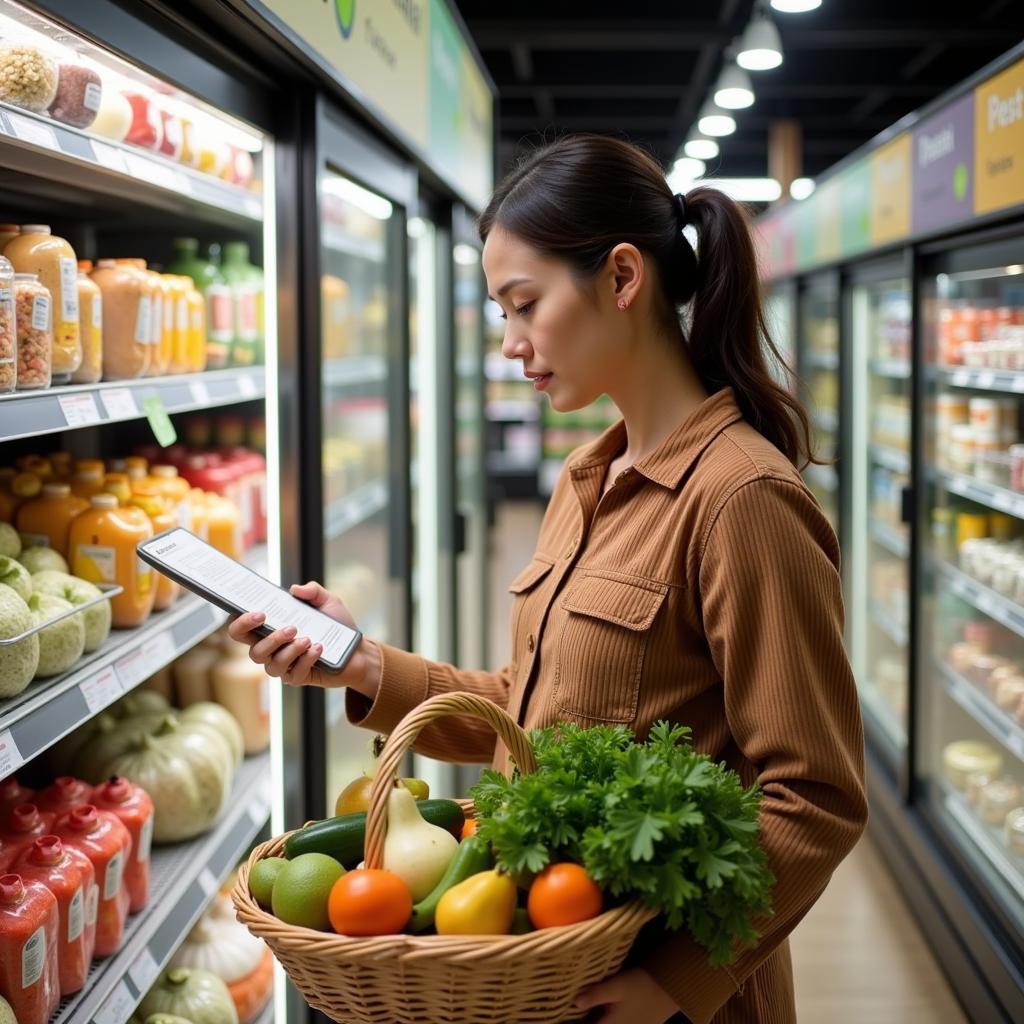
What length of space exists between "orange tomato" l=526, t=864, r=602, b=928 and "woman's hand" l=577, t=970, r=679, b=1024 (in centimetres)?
14

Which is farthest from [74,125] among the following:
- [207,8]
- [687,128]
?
[687,128]

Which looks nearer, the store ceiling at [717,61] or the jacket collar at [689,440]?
the jacket collar at [689,440]

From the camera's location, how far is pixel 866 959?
3.78m

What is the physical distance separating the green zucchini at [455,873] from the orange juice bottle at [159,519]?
117 centimetres

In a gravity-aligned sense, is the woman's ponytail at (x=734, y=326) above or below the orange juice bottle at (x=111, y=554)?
above

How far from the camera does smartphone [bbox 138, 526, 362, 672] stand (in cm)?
157

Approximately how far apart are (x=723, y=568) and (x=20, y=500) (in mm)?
1346

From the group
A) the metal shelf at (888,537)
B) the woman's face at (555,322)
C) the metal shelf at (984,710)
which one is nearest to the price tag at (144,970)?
the woman's face at (555,322)

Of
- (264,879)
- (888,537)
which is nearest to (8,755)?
(264,879)

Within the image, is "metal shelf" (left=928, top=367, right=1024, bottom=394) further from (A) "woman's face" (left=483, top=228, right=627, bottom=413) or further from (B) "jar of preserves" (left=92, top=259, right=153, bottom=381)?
(B) "jar of preserves" (left=92, top=259, right=153, bottom=381)

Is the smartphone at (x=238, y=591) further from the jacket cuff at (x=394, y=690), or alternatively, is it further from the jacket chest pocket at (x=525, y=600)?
the jacket chest pocket at (x=525, y=600)

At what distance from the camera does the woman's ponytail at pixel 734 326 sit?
1626 mm

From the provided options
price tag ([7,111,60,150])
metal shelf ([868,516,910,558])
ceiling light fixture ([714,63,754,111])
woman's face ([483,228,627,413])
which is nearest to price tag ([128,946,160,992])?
woman's face ([483,228,627,413])

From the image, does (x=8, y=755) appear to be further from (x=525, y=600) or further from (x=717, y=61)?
(x=717, y=61)
